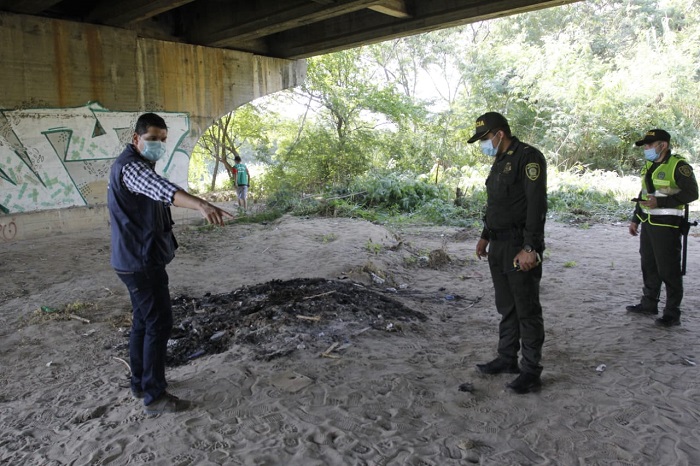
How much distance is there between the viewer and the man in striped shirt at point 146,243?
342 centimetres

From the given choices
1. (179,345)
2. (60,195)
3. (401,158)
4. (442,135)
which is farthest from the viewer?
(442,135)

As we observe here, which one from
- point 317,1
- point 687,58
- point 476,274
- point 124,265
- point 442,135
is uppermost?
point 687,58

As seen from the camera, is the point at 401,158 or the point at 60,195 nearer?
Answer: the point at 60,195

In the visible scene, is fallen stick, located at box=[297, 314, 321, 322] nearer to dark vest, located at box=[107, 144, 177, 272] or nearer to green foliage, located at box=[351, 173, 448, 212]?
dark vest, located at box=[107, 144, 177, 272]

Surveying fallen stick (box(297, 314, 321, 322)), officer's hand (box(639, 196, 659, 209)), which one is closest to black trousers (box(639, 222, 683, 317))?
officer's hand (box(639, 196, 659, 209))

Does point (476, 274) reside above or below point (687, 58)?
below

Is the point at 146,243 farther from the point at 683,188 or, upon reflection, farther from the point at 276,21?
the point at 276,21

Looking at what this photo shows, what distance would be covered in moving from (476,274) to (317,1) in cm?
539

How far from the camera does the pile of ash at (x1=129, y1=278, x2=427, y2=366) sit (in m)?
4.93

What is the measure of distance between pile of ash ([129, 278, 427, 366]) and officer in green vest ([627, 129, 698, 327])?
2788 mm

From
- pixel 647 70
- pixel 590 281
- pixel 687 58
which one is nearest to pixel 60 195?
pixel 590 281

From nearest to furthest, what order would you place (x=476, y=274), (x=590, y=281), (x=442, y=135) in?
1. (x=590, y=281)
2. (x=476, y=274)
3. (x=442, y=135)

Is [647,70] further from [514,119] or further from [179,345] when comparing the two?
[179,345]

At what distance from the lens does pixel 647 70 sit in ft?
70.5
